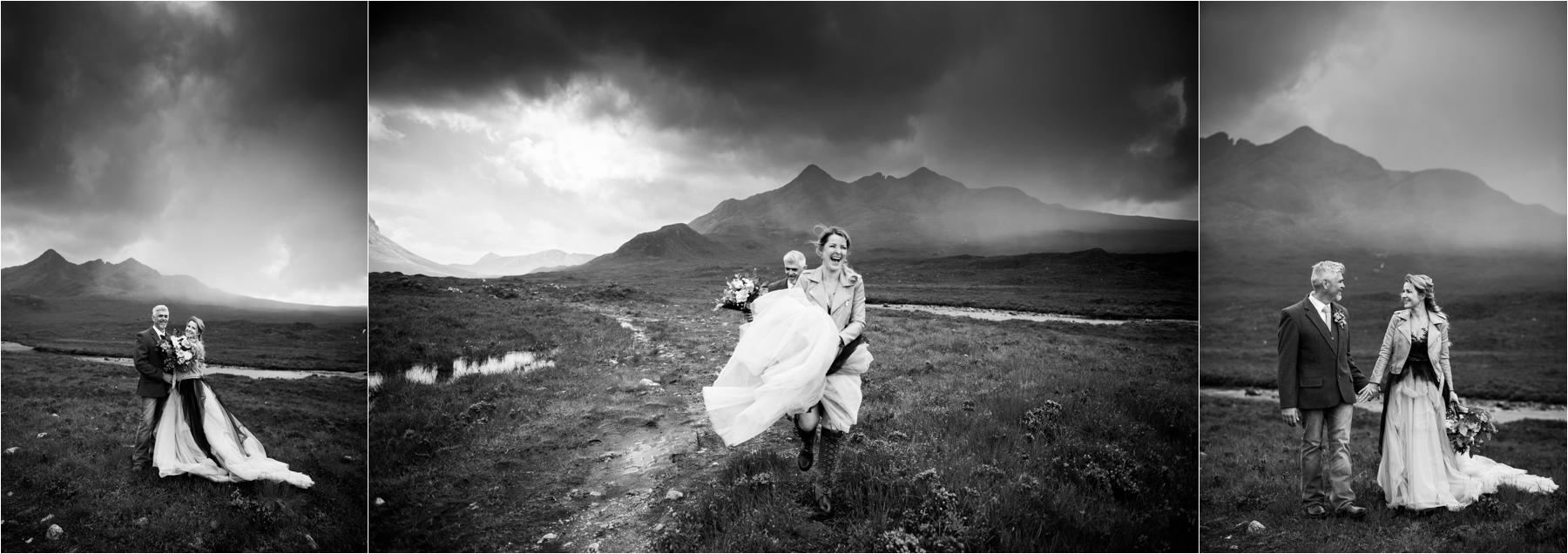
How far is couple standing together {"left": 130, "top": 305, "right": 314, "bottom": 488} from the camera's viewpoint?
23.1 feet

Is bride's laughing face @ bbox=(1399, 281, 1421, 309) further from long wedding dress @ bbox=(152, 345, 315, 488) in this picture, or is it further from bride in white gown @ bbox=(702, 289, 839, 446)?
long wedding dress @ bbox=(152, 345, 315, 488)

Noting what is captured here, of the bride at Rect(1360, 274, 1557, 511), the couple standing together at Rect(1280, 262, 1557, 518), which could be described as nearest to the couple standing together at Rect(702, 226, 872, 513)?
the couple standing together at Rect(1280, 262, 1557, 518)

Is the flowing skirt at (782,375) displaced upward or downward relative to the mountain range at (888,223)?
downward

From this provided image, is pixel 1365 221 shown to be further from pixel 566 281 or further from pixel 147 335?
pixel 147 335

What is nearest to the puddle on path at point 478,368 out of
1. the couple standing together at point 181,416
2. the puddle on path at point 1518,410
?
the couple standing together at point 181,416

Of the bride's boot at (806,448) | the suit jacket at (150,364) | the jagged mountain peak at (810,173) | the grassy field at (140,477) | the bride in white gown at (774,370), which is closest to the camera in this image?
the bride in white gown at (774,370)

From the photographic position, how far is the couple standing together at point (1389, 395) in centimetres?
607

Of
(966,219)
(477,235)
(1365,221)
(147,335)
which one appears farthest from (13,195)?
(1365,221)

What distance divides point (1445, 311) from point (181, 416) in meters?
13.8

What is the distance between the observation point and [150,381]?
7051 millimetres

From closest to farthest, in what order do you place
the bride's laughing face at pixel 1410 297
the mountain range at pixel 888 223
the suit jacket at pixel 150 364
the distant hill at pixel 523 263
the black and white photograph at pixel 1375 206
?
the bride's laughing face at pixel 1410 297, the suit jacket at pixel 150 364, the black and white photograph at pixel 1375 206, the mountain range at pixel 888 223, the distant hill at pixel 523 263

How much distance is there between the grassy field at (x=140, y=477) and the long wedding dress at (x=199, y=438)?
0.46 feet

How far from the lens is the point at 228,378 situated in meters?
8.08

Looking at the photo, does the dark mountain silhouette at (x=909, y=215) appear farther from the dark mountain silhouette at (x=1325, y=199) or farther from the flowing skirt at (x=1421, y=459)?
the flowing skirt at (x=1421, y=459)
